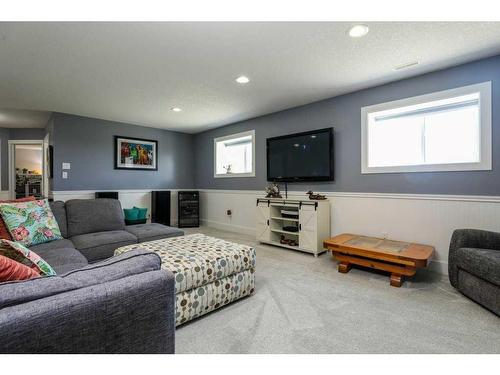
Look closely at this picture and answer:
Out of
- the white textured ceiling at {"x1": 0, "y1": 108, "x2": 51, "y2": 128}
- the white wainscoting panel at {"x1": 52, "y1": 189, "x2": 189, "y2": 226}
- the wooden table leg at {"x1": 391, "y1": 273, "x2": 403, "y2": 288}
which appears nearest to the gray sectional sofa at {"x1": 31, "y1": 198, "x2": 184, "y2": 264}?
the white wainscoting panel at {"x1": 52, "y1": 189, "x2": 189, "y2": 226}

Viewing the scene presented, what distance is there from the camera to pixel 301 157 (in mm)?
3869

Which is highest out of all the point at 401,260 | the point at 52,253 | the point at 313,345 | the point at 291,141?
the point at 291,141

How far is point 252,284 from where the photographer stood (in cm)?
215

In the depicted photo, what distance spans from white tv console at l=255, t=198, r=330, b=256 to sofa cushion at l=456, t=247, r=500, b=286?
1521mm

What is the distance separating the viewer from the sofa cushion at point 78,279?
0.75 m

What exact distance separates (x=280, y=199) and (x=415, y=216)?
175cm

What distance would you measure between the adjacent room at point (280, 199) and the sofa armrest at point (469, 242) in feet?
0.05

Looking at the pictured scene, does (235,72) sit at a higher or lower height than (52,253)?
higher

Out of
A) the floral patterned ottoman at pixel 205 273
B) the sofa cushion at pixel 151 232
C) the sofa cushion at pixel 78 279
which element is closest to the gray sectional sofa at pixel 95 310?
the sofa cushion at pixel 78 279

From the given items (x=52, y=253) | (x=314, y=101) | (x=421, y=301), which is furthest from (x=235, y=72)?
(x=421, y=301)

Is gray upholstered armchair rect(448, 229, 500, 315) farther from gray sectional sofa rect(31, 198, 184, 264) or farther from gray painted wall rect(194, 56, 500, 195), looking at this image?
gray sectional sofa rect(31, 198, 184, 264)

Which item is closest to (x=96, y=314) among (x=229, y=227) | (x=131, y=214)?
(x=131, y=214)
